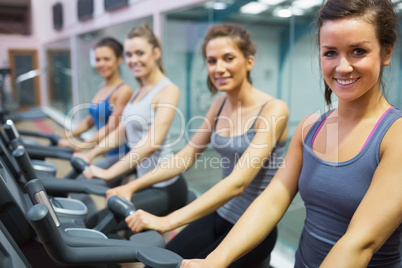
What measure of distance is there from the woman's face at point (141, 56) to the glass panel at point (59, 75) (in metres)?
5.57

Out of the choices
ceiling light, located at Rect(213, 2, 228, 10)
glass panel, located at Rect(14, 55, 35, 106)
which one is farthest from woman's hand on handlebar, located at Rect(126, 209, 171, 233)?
glass panel, located at Rect(14, 55, 35, 106)

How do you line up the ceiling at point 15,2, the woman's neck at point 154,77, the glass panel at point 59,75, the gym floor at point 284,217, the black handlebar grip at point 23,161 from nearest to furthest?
1. the black handlebar grip at point 23,161
2. the woman's neck at point 154,77
3. the gym floor at point 284,217
4. the glass panel at point 59,75
5. the ceiling at point 15,2

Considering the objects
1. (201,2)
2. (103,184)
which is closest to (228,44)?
(103,184)

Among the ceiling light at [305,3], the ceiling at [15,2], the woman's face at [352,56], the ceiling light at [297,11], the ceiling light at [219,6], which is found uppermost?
the ceiling at [15,2]

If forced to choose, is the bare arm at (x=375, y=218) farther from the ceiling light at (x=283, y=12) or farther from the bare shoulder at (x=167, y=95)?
the ceiling light at (x=283, y=12)

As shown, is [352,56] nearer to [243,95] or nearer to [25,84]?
[243,95]

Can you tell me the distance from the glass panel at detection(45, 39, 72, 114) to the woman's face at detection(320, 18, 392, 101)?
7020 millimetres

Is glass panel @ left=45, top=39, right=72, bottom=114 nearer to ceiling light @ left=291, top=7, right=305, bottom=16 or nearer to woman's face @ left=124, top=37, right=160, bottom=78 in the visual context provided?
woman's face @ left=124, top=37, right=160, bottom=78

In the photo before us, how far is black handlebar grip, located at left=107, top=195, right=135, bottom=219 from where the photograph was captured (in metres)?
→ 1.21

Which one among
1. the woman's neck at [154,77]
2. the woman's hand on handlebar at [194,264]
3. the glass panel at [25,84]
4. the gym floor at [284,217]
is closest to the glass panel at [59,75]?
the glass panel at [25,84]

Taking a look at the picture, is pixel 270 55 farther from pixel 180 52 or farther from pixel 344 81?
pixel 344 81

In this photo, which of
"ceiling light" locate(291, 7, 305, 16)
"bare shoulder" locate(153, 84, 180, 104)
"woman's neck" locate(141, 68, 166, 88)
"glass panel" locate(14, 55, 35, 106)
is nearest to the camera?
"bare shoulder" locate(153, 84, 180, 104)

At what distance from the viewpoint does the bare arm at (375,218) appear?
0.77 meters

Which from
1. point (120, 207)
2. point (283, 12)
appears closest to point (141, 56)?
point (283, 12)
